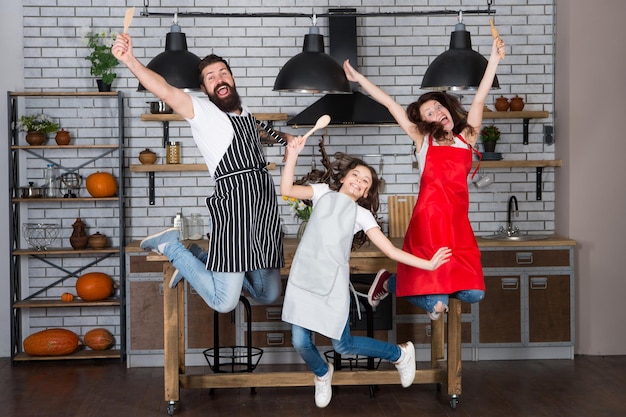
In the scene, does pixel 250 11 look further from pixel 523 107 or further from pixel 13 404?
pixel 13 404

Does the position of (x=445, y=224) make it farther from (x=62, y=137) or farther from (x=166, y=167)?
(x=62, y=137)

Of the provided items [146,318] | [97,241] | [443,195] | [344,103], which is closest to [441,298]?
[443,195]

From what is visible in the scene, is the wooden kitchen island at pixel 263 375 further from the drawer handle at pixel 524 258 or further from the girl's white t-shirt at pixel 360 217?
the drawer handle at pixel 524 258

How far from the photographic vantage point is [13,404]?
5.53m

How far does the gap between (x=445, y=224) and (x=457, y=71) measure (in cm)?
103

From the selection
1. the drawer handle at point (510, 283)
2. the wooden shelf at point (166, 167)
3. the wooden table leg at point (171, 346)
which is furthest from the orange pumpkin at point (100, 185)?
the drawer handle at point (510, 283)

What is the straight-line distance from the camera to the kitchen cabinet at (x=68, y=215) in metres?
6.99

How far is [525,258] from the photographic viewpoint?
6.65m

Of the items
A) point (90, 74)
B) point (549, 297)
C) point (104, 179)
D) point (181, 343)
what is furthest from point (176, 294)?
Result: point (549, 297)

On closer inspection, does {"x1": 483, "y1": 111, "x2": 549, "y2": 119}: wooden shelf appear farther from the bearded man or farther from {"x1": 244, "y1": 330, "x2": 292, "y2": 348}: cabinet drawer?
the bearded man

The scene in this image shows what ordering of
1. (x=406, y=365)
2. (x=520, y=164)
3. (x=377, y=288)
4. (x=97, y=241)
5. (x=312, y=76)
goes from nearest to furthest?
(x=406, y=365), (x=312, y=76), (x=377, y=288), (x=97, y=241), (x=520, y=164)

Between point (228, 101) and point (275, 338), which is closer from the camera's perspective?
point (228, 101)

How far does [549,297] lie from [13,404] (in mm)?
3827

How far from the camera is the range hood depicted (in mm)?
6520
